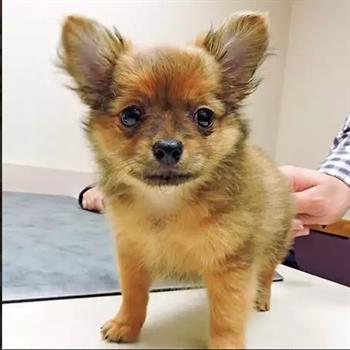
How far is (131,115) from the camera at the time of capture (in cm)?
65

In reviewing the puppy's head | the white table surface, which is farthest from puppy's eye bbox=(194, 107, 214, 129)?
the white table surface

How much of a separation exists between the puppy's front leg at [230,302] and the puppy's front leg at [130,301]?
90 millimetres

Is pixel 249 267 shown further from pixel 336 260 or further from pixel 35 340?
pixel 336 260

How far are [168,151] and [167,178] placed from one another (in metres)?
0.06

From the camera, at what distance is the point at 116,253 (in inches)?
30.6

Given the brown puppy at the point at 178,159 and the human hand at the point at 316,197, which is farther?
the human hand at the point at 316,197

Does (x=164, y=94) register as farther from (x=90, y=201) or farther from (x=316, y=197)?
(x=316, y=197)

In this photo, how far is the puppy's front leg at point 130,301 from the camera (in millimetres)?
664

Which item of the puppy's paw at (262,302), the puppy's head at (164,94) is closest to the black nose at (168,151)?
the puppy's head at (164,94)

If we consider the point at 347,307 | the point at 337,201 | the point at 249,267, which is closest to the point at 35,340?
the point at 249,267

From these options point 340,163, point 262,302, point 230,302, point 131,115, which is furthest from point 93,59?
point 340,163

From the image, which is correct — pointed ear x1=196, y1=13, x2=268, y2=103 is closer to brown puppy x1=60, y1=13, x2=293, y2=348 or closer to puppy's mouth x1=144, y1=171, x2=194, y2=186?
brown puppy x1=60, y1=13, x2=293, y2=348

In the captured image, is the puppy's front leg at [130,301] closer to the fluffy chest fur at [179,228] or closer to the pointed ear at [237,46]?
the fluffy chest fur at [179,228]

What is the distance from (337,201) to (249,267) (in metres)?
0.66
